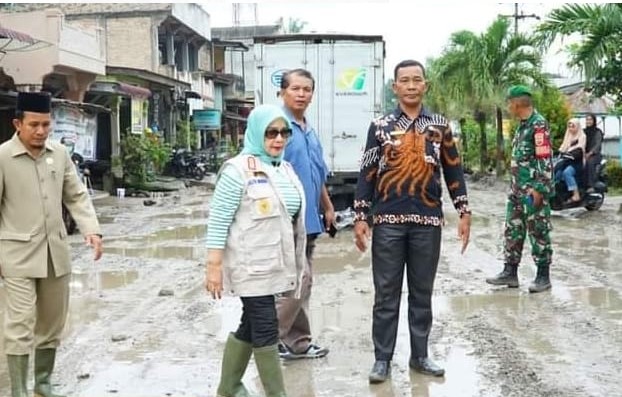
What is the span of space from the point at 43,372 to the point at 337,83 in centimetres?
961

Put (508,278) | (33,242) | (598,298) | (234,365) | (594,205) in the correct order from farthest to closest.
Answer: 1. (594,205)
2. (508,278)
3. (598,298)
4. (33,242)
5. (234,365)

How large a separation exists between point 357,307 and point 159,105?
23.9 m

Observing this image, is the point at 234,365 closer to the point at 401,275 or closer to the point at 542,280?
the point at 401,275

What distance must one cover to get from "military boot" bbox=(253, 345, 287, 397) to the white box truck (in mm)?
9465

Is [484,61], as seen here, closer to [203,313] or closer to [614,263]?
[614,263]

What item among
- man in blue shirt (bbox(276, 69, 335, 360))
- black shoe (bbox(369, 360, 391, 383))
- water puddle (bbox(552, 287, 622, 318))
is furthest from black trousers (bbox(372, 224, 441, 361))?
water puddle (bbox(552, 287, 622, 318))

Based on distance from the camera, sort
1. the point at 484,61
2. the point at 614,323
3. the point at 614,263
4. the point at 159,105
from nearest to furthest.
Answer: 1. the point at 614,323
2. the point at 614,263
3. the point at 484,61
4. the point at 159,105

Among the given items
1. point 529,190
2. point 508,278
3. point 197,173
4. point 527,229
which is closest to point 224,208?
point 529,190

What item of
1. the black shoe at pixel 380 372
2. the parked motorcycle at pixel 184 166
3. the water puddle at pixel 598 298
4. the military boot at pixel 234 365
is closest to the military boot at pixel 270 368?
the military boot at pixel 234 365

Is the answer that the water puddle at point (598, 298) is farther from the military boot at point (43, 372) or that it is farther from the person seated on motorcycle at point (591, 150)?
the person seated on motorcycle at point (591, 150)

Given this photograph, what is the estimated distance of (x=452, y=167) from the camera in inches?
206

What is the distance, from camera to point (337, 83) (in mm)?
13875

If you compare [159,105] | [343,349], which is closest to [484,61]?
[159,105]

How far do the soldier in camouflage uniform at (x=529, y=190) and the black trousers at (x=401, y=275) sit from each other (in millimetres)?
2709
